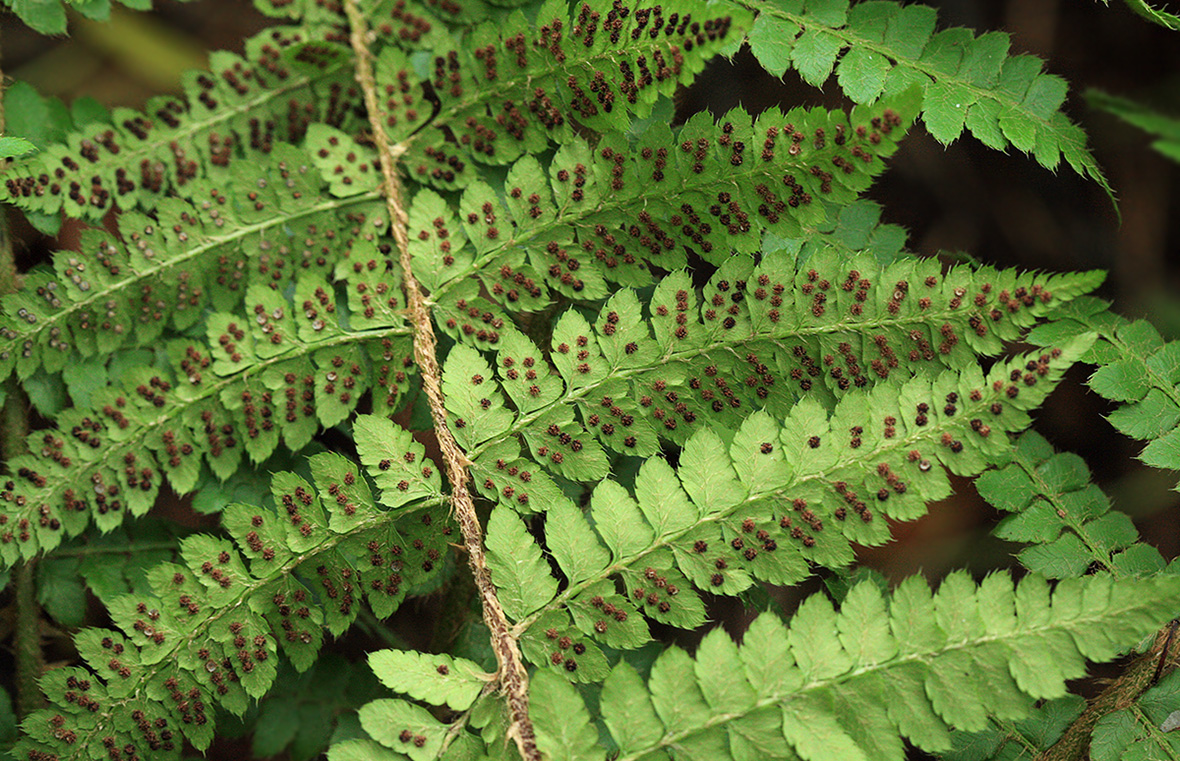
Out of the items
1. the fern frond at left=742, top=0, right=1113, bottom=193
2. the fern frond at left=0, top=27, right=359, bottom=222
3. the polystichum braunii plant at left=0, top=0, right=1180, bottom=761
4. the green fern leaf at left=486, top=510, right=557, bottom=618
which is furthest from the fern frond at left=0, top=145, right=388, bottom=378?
the fern frond at left=742, top=0, right=1113, bottom=193

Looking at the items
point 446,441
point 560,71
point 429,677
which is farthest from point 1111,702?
point 560,71

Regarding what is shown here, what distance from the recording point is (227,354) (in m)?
2.43

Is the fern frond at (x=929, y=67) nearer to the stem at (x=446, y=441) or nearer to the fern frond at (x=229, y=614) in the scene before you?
the stem at (x=446, y=441)

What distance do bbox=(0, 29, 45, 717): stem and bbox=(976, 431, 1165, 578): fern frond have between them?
8.92 feet

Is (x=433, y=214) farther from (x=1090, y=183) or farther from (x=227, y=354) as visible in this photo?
(x=1090, y=183)

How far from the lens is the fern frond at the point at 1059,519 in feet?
7.45

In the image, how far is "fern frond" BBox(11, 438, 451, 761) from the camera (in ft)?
7.11

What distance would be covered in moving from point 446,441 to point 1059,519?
1605mm

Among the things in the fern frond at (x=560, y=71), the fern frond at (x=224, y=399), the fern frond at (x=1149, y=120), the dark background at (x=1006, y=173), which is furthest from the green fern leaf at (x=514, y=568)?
the dark background at (x=1006, y=173)

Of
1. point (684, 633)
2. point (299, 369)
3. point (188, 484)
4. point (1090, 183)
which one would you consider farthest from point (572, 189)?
point (1090, 183)

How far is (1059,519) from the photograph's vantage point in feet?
7.58

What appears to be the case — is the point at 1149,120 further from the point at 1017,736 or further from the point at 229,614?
the point at 229,614

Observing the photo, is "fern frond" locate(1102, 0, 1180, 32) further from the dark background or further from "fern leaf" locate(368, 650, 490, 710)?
"fern leaf" locate(368, 650, 490, 710)

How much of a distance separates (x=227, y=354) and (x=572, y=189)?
1.05 metres
